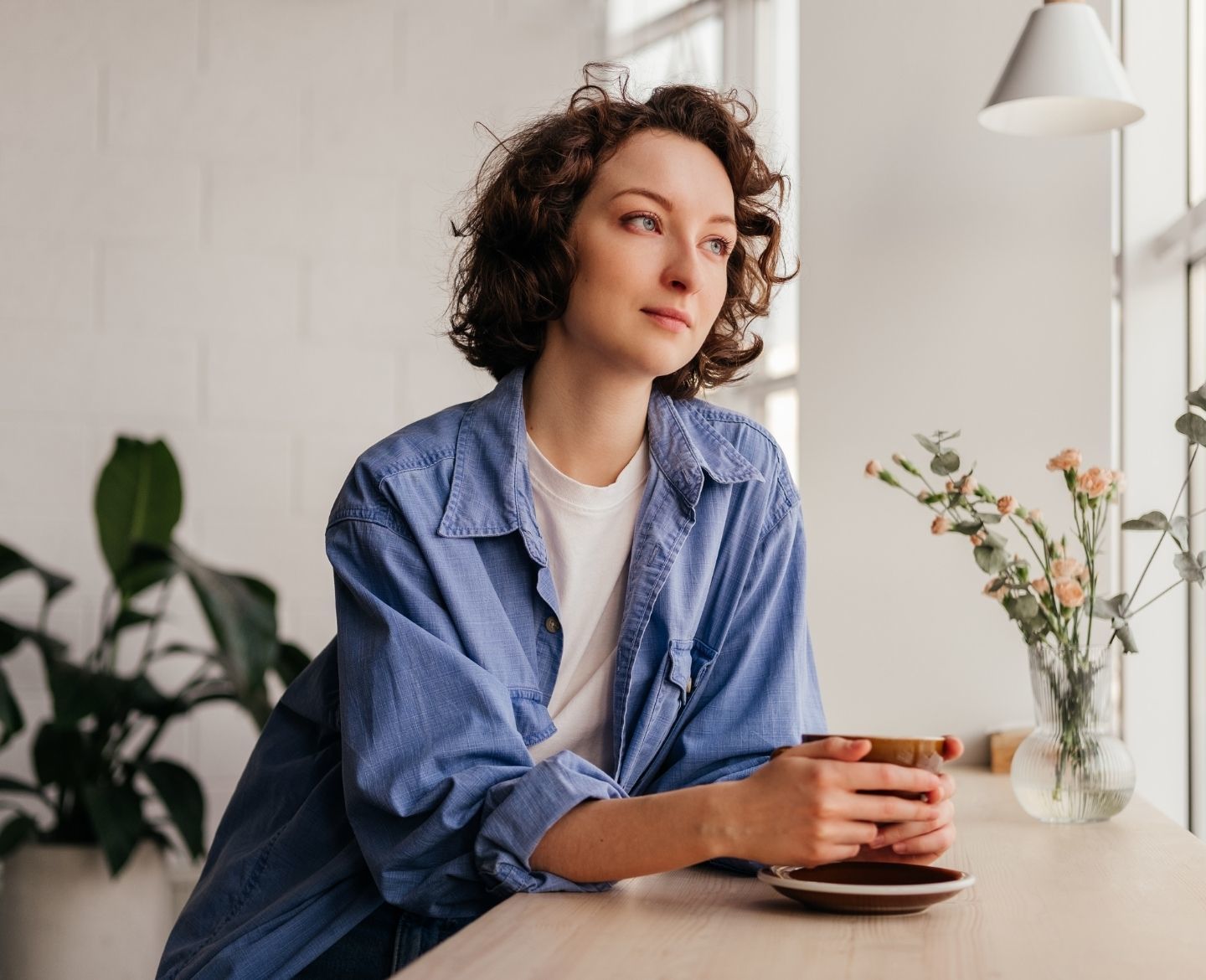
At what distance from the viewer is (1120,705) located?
2.08 m

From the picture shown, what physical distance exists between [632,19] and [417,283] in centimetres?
81

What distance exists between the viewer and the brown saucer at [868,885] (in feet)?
3.17

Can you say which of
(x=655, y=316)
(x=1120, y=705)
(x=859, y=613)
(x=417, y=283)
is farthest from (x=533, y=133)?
(x=417, y=283)

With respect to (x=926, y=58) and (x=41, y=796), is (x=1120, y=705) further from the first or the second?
(x=41, y=796)

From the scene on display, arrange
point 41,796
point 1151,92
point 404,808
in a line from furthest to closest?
1. point 41,796
2. point 1151,92
3. point 404,808

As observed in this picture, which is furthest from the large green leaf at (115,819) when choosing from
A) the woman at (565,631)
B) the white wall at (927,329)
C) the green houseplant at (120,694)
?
the white wall at (927,329)

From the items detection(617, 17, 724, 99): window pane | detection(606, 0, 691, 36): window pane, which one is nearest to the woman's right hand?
detection(617, 17, 724, 99): window pane

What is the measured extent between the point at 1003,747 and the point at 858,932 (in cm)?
116

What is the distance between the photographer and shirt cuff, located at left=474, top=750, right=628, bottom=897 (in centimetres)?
108

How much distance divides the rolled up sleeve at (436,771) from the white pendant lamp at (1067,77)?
1.15m

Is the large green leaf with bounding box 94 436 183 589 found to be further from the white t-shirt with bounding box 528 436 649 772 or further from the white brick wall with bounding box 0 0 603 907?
the white t-shirt with bounding box 528 436 649 772

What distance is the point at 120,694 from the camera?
2506mm

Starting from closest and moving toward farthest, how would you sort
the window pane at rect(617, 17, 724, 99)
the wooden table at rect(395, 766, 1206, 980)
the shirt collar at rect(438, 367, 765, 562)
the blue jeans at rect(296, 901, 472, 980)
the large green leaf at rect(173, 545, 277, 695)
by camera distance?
the wooden table at rect(395, 766, 1206, 980) < the blue jeans at rect(296, 901, 472, 980) < the shirt collar at rect(438, 367, 765, 562) < the large green leaf at rect(173, 545, 277, 695) < the window pane at rect(617, 17, 724, 99)

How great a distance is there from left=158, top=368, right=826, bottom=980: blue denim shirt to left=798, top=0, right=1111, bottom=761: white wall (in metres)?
0.70
